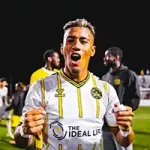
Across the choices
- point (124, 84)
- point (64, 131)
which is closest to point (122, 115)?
point (64, 131)

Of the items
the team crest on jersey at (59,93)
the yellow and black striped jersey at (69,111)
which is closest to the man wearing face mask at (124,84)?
the yellow and black striped jersey at (69,111)

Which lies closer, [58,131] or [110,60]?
[58,131]

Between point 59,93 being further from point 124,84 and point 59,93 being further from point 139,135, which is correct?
point 139,135

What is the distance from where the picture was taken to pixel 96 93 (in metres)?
3.37

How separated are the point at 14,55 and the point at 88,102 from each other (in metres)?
46.0

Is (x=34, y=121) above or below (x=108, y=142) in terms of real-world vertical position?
above

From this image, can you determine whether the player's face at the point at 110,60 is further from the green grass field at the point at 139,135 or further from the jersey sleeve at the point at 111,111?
the green grass field at the point at 139,135

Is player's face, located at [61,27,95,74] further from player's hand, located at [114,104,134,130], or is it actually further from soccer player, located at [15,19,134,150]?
player's hand, located at [114,104,134,130]

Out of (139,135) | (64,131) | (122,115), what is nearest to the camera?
(122,115)

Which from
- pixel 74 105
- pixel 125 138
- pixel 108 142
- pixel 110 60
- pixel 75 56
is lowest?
pixel 108 142

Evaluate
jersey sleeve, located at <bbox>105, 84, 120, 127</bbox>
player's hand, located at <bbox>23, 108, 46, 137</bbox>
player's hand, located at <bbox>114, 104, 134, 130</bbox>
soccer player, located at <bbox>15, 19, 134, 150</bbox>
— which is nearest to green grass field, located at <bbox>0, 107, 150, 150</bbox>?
jersey sleeve, located at <bbox>105, 84, 120, 127</bbox>

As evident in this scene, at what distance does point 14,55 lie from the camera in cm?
4878

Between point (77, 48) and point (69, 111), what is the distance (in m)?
0.46

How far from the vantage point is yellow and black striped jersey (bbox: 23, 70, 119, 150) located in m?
3.23
